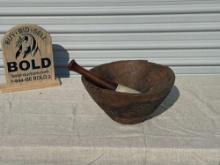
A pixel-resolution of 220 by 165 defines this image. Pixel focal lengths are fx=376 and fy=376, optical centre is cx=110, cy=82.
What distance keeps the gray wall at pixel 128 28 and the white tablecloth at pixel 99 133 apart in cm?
27

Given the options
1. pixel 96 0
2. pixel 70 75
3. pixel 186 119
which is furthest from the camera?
pixel 70 75

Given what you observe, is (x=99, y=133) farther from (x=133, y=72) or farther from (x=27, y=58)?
(x=27, y=58)

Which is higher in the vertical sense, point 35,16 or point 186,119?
point 35,16

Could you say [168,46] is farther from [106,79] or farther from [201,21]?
[106,79]

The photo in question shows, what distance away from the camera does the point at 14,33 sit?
152cm

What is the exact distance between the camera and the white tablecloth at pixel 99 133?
1.19 meters

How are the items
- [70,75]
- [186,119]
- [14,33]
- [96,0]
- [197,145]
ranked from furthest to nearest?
[70,75] → [96,0] → [14,33] → [186,119] → [197,145]

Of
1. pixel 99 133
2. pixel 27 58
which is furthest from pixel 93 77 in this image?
pixel 27 58

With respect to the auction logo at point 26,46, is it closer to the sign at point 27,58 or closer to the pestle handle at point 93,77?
the sign at point 27,58

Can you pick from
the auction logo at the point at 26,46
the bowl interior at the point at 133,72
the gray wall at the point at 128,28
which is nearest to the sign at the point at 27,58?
the auction logo at the point at 26,46

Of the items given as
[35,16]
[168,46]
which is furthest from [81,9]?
[168,46]

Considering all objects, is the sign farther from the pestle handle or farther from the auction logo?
the pestle handle

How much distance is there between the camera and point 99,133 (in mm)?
1271

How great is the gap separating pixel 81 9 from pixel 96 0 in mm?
77
